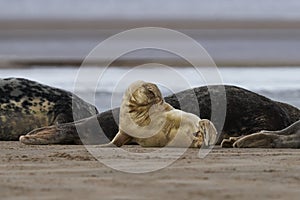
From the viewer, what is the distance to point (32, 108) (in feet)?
30.5

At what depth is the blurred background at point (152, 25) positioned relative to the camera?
46.3 ft

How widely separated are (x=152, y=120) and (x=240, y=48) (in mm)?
6892

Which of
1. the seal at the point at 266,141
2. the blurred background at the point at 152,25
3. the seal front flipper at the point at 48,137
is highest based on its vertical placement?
the blurred background at the point at 152,25

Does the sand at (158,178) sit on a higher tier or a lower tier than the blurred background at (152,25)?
lower

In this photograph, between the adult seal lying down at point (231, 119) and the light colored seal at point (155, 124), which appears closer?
the light colored seal at point (155, 124)

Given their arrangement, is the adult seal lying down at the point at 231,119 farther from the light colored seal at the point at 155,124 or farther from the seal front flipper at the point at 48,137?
the light colored seal at the point at 155,124

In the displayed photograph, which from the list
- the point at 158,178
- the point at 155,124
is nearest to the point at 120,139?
the point at 155,124

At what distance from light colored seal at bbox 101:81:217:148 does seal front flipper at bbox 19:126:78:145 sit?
0.65 metres

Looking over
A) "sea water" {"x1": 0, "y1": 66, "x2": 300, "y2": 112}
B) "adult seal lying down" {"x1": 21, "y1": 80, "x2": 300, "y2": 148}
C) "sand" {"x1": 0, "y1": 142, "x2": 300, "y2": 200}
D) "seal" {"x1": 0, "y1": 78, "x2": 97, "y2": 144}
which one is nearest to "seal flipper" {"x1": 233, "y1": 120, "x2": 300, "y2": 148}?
"adult seal lying down" {"x1": 21, "y1": 80, "x2": 300, "y2": 148}

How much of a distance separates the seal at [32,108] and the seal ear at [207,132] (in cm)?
183

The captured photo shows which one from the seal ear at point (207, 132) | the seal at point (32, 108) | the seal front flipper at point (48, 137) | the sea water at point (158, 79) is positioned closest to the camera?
the seal ear at point (207, 132)

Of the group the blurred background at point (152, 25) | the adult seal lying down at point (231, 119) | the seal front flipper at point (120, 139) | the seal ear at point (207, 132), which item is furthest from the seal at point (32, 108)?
the blurred background at point (152, 25)

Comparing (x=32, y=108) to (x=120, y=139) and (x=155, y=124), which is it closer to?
(x=120, y=139)

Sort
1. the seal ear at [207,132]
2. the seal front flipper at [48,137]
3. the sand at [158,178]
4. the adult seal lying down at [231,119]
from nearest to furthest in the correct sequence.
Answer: the sand at [158,178], the seal ear at [207,132], the seal front flipper at [48,137], the adult seal lying down at [231,119]
